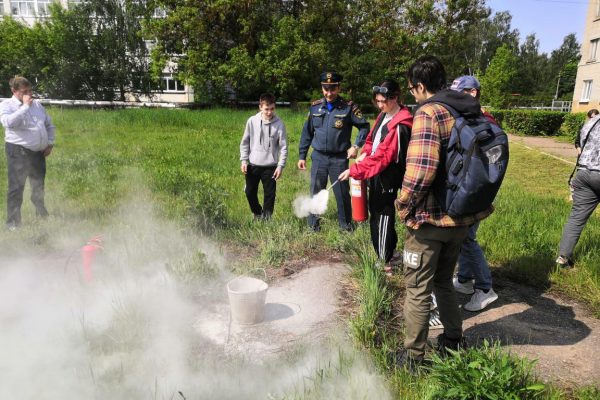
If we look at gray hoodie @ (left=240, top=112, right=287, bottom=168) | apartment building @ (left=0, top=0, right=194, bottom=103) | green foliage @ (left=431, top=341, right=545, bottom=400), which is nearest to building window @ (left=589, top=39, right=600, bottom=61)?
apartment building @ (left=0, top=0, right=194, bottom=103)

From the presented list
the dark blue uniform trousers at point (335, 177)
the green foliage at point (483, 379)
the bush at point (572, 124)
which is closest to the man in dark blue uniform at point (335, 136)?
the dark blue uniform trousers at point (335, 177)

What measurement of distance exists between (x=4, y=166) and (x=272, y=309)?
8351 mm

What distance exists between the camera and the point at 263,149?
5.86 metres

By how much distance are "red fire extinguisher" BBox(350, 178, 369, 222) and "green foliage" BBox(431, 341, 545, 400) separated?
2.15 m

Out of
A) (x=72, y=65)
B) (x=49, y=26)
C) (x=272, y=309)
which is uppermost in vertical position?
(x=49, y=26)

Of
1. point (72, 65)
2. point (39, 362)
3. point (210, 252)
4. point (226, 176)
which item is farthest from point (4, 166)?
point (72, 65)

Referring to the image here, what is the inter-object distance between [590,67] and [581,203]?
30.7 m

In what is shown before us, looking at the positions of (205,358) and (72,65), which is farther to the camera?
(72,65)

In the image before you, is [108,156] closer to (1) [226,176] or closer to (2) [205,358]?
Result: (1) [226,176]

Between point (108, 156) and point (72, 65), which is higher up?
point (72, 65)

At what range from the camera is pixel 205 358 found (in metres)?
3.10

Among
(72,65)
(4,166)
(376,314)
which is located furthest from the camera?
(72,65)

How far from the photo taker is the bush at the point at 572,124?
19812mm

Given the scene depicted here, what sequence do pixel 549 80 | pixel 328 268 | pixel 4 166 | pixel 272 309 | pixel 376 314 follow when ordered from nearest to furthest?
pixel 376 314 < pixel 272 309 < pixel 328 268 < pixel 4 166 < pixel 549 80
